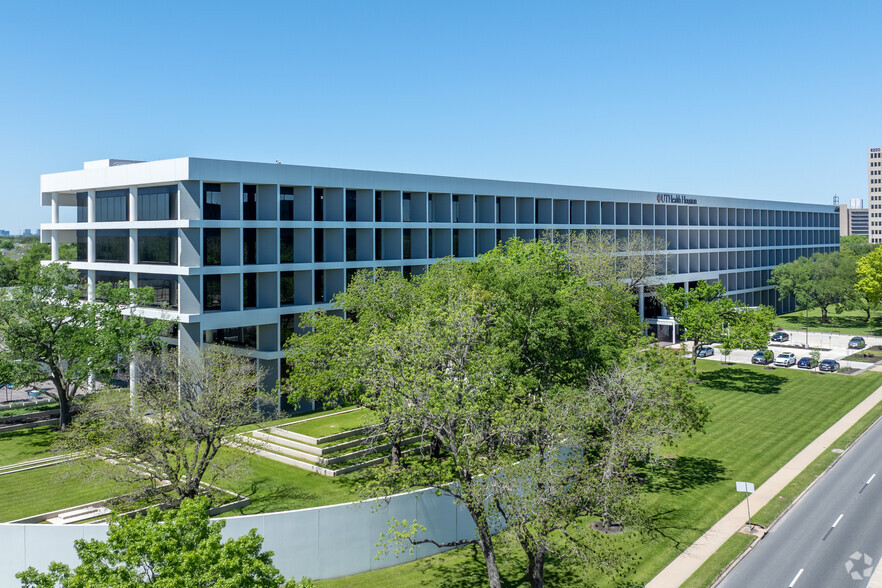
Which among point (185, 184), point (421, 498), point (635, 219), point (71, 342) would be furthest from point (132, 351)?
point (635, 219)

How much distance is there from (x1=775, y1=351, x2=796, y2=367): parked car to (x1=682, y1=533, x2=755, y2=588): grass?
52.7 m

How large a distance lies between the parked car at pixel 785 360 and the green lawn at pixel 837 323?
30.4 metres

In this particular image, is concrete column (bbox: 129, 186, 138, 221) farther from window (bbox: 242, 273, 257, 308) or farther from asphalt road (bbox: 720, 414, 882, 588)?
asphalt road (bbox: 720, 414, 882, 588)

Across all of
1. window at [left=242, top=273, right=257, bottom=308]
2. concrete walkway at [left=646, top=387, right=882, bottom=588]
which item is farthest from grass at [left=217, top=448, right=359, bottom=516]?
window at [left=242, top=273, right=257, bottom=308]

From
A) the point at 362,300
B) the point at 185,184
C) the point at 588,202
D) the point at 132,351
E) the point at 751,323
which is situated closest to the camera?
the point at 362,300

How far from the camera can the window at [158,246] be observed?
5700 cm

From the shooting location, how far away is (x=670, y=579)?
32281 mm

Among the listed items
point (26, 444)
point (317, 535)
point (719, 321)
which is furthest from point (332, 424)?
point (719, 321)

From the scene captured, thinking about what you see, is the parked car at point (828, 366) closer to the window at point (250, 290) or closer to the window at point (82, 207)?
the window at point (250, 290)

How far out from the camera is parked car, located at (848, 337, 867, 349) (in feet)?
307

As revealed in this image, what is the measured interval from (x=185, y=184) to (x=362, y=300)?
19043 millimetres

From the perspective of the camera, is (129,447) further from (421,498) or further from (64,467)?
(421,498)

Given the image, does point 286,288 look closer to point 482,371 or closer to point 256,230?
point 256,230

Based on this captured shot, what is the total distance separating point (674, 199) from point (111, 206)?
7981 centimetres
